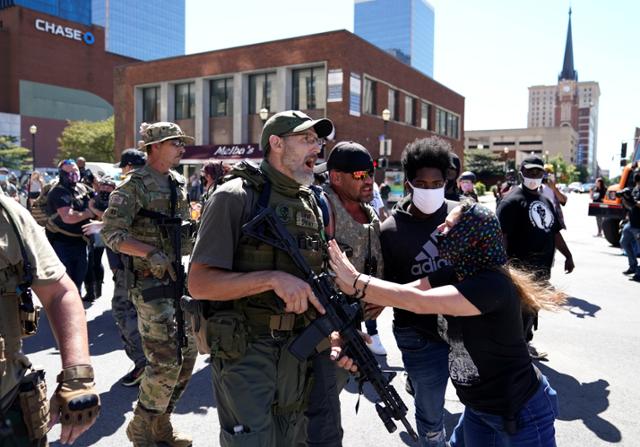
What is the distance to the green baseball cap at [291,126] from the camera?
248 centimetres

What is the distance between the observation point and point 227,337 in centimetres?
222

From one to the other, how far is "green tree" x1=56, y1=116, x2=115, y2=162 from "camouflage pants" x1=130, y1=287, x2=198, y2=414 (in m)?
49.6

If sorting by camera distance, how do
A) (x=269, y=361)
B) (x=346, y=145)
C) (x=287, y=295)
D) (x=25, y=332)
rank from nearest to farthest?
(x=25, y=332), (x=287, y=295), (x=269, y=361), (x=346, y=145)

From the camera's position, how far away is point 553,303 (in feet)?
8.13

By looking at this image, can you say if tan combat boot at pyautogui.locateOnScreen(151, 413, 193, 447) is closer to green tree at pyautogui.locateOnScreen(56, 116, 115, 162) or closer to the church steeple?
green tree at pyautogui.locateOnScreen(56, 116, 115, 162)

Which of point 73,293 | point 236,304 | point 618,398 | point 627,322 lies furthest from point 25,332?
point 627,322

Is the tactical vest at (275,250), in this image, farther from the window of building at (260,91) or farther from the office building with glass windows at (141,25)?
the office building with glass windows at (141,25)

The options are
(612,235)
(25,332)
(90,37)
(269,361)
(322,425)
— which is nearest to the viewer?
(25,332)

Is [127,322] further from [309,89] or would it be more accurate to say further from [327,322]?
[309,89]

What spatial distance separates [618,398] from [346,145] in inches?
130

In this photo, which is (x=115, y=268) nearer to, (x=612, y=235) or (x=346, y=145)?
(x=346, y=145)

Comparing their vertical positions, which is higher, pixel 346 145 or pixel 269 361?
pixel 346 145

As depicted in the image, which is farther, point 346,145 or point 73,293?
point 346,145

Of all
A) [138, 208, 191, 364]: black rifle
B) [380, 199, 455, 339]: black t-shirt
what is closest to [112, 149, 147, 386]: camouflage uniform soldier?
[138, 208, 191, 364]: black rifle
